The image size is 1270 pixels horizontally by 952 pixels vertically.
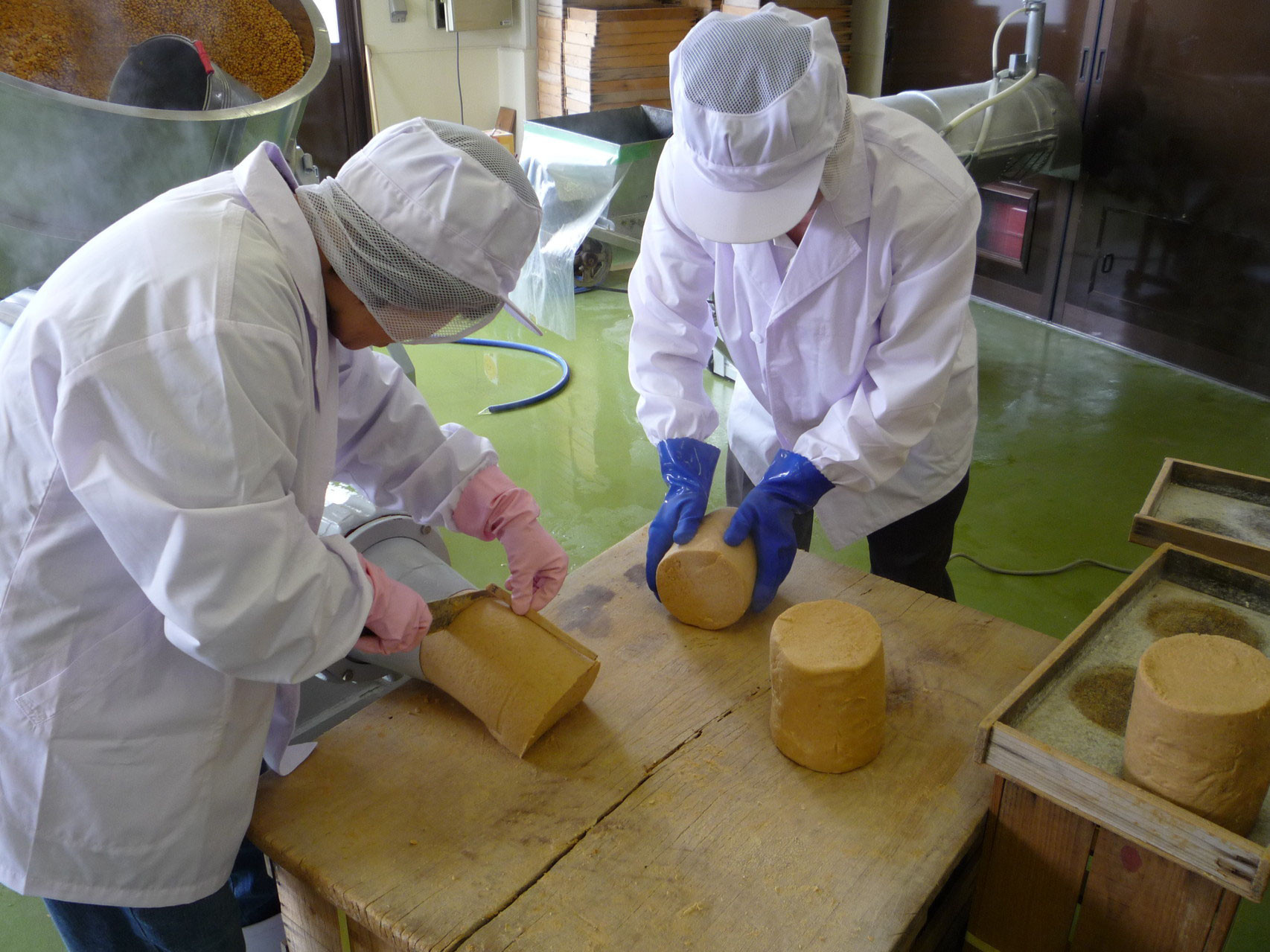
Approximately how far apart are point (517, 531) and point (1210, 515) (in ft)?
3.48

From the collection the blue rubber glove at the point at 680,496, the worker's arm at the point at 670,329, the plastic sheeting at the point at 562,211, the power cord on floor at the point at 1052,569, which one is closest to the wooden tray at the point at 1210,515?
the blue rubber glove at the point at 680,496

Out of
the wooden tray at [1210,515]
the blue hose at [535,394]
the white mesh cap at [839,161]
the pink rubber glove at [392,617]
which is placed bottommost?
the blue hose at [535,394]

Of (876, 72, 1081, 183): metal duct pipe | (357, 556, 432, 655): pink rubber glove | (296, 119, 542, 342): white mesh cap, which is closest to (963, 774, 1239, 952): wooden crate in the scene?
(357, 556, 432, 655): pink rubber glove

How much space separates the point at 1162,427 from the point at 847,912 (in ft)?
10.5

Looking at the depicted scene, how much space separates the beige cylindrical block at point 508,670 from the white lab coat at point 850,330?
0.59 m

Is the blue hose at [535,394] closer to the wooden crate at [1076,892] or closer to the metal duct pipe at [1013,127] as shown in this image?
the metal duct pipe at [1013,127]

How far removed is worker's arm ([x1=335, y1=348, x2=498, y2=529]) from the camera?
59.6 inches

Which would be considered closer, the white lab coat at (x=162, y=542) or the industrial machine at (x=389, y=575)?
the white lab coat at (x=162, y=542)

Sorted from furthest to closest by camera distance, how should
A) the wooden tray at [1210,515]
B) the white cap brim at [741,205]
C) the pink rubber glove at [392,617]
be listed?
the white cap brim at [741,205], the wooden tray at [1210,515], the pink rubber glove at [392,617]

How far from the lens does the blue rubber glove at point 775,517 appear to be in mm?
1532

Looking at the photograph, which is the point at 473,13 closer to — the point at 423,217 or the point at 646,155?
the point at 646,155

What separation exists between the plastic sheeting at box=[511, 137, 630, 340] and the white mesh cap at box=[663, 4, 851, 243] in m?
2.38

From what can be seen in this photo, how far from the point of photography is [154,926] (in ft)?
3.91

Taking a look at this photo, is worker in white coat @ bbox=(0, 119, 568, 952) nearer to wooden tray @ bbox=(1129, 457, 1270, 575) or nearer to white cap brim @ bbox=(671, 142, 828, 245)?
white cap brim @ bbox=(671, 142, 828, 245)
